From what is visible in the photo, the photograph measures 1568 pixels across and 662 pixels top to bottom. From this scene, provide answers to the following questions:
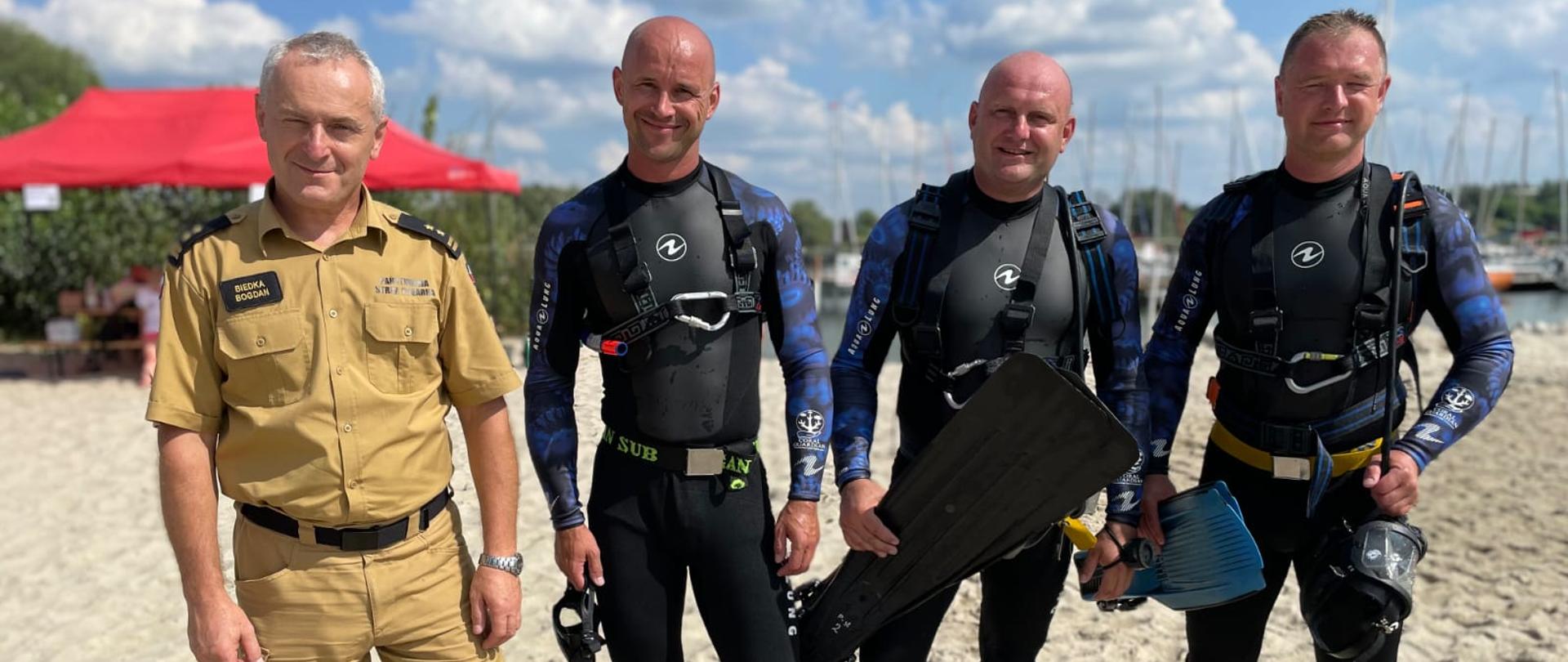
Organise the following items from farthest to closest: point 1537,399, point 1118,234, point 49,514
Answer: point 1537,399
point 49,514
point 1118,234

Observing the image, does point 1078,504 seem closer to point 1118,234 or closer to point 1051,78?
point 1118,234

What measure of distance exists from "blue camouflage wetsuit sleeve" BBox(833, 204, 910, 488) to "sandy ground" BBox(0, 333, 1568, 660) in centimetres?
97

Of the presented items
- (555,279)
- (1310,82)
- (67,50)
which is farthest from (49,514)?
(67,50)

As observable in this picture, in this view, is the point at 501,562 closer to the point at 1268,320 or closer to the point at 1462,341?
the point at 1268,320

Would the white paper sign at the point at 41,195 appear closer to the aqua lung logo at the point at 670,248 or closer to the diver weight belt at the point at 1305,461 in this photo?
the aqua lung logo at the point at 670,248

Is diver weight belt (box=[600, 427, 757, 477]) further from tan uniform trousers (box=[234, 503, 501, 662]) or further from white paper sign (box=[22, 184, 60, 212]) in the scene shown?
white paper sign (box=[22, 184, 60, 212])

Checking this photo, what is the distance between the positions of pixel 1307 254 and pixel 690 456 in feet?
5.41

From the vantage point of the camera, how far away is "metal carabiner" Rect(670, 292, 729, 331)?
2.50 metres

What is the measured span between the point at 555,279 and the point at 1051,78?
4.35 feet

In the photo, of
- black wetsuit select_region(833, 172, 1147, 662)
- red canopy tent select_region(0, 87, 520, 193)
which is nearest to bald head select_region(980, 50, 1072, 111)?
black wetsuit select_region(833, 172, 1147, 662)

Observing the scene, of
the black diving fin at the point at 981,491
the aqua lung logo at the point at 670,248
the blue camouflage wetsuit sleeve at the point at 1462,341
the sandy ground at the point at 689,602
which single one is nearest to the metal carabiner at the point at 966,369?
the black diving fin at the point at 981,491

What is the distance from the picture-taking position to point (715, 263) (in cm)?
252

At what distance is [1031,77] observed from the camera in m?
2.53

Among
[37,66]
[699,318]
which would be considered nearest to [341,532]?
[699,318]
